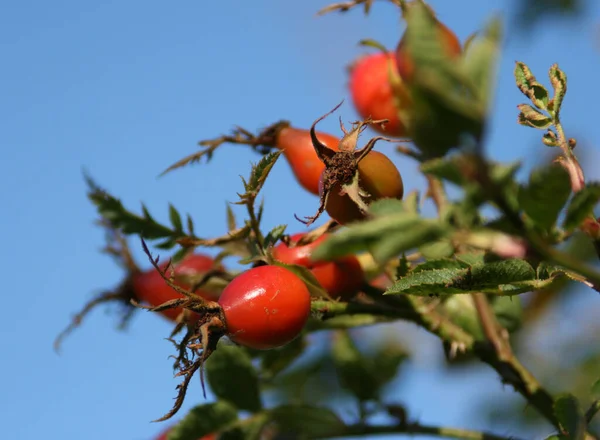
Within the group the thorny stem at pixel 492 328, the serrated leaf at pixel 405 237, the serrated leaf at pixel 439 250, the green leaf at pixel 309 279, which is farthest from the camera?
the thorny stem at pixel 492 328

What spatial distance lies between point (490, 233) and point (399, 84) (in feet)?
4.69

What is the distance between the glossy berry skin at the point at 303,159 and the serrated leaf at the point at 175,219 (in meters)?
0.33

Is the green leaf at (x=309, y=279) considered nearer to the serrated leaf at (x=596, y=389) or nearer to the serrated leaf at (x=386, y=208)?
the serrated leaf at (x=596, y=389)

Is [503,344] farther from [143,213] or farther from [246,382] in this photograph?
[143,213]

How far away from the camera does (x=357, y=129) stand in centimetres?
177

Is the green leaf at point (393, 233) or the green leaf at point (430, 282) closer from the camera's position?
the green leaf at point (393, 233)

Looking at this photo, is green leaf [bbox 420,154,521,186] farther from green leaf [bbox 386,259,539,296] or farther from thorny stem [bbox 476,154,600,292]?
green leaf [bbox 386,259,539,296]

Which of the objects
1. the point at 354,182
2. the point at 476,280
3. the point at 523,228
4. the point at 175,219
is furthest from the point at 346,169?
the point at 523,228

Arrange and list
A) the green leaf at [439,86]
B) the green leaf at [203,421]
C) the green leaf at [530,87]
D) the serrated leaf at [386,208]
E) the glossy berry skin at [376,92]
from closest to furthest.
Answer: the green leaf at [439,86], the serrated leaf at [386,208], the green leaf at [530,87], the green leaf at [203,421], the glossy berry skin at [376,92]

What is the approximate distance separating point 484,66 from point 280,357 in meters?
1.72

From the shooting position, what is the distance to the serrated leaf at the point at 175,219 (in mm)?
1987

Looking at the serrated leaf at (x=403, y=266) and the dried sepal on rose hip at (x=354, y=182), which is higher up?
the dried sepal on rose hip at (x=354, y=182)

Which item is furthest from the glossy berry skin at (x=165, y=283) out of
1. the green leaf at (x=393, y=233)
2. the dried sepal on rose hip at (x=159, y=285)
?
the green leaf at (x=393, y=233)

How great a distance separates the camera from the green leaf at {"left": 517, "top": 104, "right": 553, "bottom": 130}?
1477 mm
